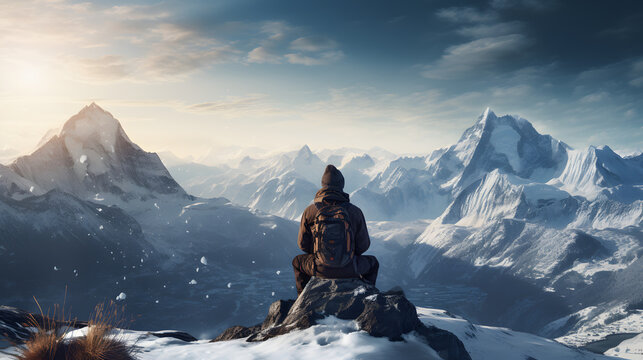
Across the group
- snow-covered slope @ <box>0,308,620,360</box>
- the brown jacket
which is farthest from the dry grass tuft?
the brown jacket

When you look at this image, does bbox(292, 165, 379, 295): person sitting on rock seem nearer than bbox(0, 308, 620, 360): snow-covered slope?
No

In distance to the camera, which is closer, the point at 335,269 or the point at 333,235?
the point at 333,235

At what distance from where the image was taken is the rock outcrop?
14.9 meters

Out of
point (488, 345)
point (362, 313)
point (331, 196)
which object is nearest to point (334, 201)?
point (331, 196)

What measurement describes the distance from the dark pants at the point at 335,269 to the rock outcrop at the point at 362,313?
1.12 ft

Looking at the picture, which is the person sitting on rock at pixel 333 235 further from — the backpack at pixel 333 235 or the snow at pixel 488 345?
the snow at pixel 488 345

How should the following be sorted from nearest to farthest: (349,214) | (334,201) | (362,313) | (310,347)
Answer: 1. (310,347)
2. (362,313)
3. (349,214)
4. (334,201)

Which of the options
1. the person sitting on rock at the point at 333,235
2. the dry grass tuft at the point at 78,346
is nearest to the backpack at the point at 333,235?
the person sitting on rock at the point at 333,235

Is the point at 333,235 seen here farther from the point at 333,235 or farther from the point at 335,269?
the point at 335,269

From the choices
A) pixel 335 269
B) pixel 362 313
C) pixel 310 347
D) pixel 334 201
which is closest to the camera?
pixel 310 347

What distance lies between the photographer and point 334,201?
1603 centimetres

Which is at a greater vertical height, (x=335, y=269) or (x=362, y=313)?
(x=335, y=269)

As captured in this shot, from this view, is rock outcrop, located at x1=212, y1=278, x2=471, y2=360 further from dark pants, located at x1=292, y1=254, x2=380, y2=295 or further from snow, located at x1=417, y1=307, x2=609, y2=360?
snow, located at x1=417, y1=307, x2=609, y2=360

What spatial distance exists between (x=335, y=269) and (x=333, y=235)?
1860 millimetres
